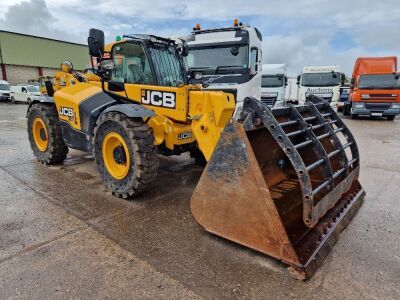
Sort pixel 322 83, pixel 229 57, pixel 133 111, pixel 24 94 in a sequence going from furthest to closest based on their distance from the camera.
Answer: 1. pixel 24 94
2. pixel 322 83
3. pixel 229 57
4. pixel 133 111

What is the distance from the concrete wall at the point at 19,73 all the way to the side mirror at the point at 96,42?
3020 centimetres

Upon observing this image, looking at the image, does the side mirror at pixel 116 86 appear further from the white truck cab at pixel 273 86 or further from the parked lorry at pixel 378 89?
the parked lorry at pixel 378 89

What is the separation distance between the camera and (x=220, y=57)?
8602 millimetres

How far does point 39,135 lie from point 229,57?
5.45 m

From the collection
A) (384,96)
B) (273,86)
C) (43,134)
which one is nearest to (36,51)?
(273,86)

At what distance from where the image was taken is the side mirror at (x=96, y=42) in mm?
3879

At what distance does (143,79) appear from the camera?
4.11 meters

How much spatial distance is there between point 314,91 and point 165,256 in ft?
47.6

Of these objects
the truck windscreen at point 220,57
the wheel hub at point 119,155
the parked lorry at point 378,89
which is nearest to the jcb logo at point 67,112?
the wheel hub at point 119,155

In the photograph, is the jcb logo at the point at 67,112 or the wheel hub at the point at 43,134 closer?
the jcb logo at the point at 67,112

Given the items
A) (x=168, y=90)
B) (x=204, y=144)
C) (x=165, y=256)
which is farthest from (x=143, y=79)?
(x=165, y=256)

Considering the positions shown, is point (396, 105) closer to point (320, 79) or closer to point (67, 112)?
point (320, 79)

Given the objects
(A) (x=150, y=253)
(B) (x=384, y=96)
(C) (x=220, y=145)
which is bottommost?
(A) (x=150, y=253)

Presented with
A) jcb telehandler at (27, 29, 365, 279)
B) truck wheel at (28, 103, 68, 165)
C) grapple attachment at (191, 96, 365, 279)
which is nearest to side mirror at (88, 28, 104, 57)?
jcb telehandler at (27, 29, 365, 279)
